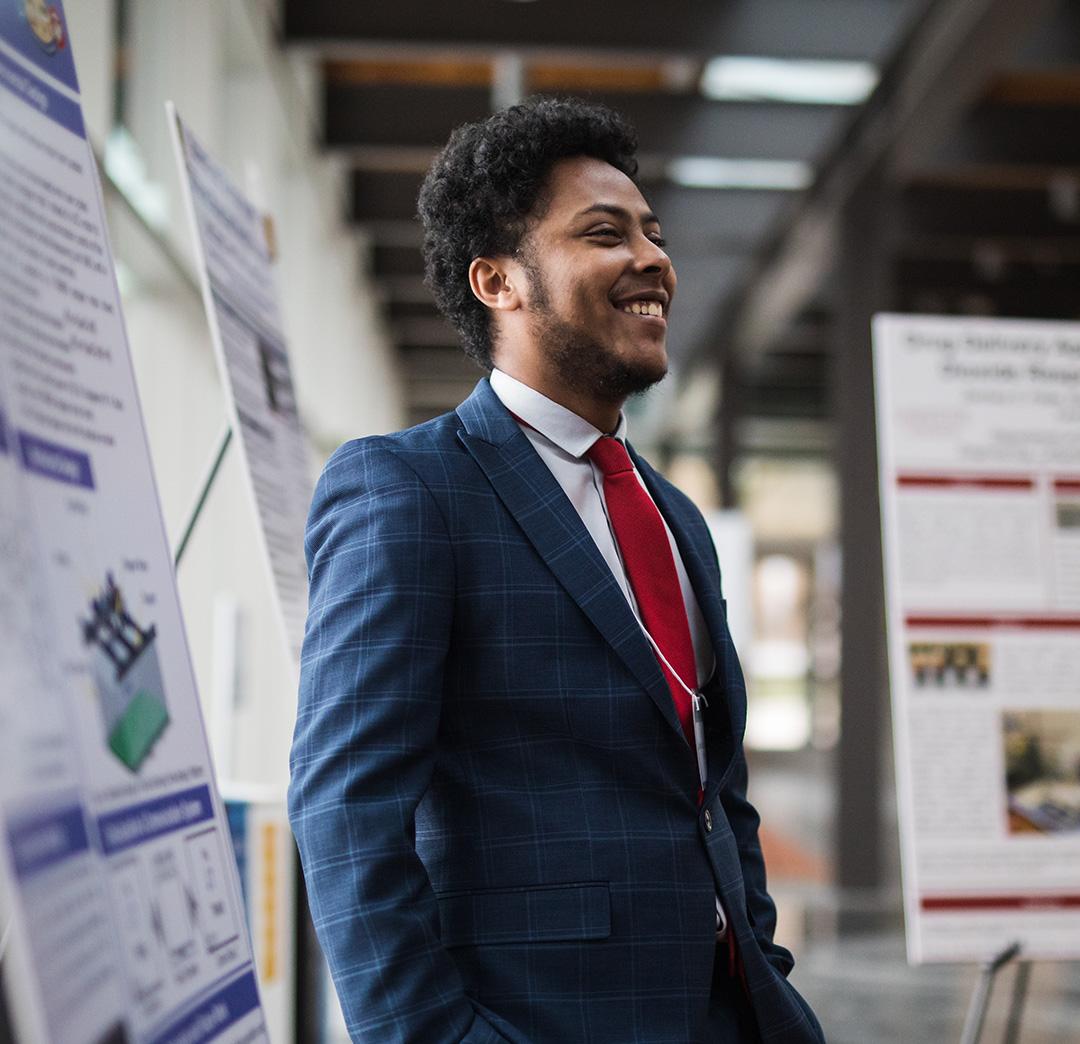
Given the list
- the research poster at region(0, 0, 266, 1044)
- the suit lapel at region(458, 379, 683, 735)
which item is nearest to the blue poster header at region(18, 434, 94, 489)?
the research poster at region(0, 0, 266, 1044)

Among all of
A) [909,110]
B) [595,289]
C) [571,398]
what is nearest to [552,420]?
[571,398]

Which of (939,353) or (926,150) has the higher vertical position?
(926,150)

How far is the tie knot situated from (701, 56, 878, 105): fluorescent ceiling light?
17.9 feet

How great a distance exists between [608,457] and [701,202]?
7.85 m

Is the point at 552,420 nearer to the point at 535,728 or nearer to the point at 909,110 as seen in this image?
the point at 535,728

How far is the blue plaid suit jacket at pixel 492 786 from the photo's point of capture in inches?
51.3

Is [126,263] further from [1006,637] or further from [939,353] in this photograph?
[1006,637]

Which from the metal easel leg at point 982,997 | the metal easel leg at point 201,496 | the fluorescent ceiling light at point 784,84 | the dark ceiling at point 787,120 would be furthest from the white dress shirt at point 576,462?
the fluorescent ceiling light at point 784,84

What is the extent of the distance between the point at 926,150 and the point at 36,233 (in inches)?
275

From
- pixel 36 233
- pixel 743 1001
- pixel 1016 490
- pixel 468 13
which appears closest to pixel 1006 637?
pixel 1016 490

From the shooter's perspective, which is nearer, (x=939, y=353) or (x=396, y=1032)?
(x=396, y=1032)

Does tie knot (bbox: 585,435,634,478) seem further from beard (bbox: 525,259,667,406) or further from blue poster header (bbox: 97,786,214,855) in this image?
blue poster header (bbox: 97,786,214,855)

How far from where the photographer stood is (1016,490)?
3.31 metres

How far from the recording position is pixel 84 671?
3.74 feet
